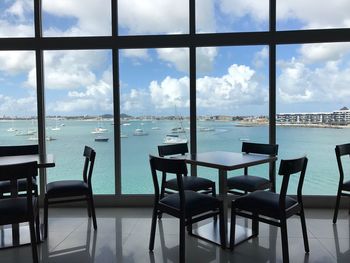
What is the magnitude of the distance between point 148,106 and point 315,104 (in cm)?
219

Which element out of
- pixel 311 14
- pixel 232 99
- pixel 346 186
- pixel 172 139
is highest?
pixel 311 14

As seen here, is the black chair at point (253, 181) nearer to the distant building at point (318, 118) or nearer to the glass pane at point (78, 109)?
the distant building at point (318, 118)

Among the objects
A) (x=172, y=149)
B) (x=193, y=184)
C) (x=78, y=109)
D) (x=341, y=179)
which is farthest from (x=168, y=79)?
(x=341, y=179)

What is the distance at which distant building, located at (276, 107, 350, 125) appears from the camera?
12.1 ft

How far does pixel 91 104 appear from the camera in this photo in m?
3.85

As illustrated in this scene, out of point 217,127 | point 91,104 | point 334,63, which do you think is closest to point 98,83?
point 91,104

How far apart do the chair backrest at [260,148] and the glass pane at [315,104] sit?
547 millimetres

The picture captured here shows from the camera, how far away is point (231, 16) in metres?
3.64

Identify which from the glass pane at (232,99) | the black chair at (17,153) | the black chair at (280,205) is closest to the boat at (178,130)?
the glass pane at (232,99)

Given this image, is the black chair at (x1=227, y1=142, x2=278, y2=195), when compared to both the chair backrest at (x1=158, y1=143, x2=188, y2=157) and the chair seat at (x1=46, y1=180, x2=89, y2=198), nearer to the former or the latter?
the chair backrest at (x1=158, y1=143, x2=188, y2=157)

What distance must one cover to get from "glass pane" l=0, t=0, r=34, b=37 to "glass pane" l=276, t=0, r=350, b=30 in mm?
3112

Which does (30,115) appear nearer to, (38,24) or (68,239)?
(38,24)

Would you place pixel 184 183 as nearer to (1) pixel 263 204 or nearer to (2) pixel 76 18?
(1) pixel 263 204

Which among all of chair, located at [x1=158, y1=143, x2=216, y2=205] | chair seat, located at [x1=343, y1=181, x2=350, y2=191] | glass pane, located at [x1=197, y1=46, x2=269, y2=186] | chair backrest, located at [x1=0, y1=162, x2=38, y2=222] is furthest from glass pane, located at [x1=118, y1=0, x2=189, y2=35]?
chair seat, located at [x1=343, y1=181, x2=350, y2=191]
